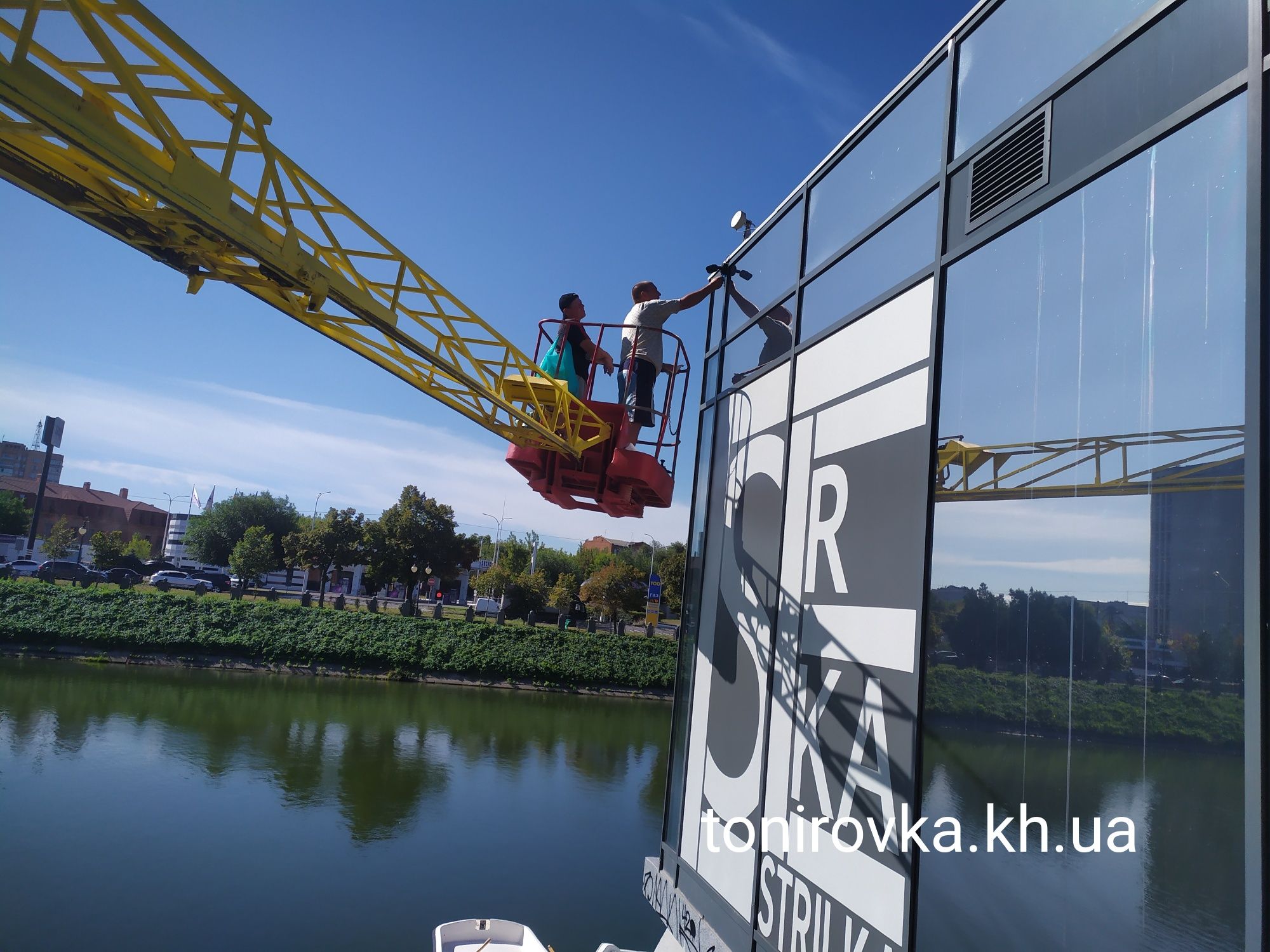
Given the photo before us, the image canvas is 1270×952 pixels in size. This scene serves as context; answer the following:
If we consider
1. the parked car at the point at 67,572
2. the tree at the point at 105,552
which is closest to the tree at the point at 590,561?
the parked car at the point at 67,572

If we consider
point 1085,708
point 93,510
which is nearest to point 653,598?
point 1085,708

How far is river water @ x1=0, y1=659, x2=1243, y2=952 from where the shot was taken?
2.61 m

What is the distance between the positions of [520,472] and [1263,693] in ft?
27.1

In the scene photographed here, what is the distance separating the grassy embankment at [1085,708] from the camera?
2.44m

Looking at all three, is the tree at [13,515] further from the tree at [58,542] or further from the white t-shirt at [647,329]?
the white t-shirt at [647,329]

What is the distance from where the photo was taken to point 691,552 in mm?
7449

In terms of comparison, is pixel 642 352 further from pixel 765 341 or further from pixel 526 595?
pixel 526 595

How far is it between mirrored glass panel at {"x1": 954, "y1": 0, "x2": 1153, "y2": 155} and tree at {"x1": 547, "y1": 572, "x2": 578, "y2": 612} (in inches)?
1717

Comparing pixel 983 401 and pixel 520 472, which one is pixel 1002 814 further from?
pixel 520 472

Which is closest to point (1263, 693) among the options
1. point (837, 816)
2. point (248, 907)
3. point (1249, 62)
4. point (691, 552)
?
point (1249, 62)

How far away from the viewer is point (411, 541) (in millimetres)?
39844

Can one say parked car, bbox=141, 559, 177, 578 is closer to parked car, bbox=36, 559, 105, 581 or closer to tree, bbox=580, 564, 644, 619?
parked car, bbox=36, 559, 105, 581

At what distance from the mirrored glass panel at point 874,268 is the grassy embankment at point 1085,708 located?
2.30m

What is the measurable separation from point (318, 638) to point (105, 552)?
2380cm
